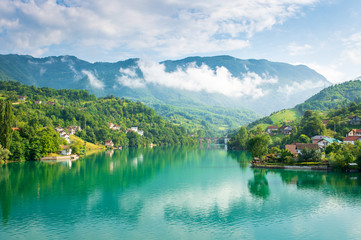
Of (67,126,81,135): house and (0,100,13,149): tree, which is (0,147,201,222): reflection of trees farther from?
(67,126,81,135): house

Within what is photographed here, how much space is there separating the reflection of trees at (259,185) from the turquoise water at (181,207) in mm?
136

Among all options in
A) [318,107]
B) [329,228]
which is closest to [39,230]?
[329,228]

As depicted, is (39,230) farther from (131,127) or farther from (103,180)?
(131,127)

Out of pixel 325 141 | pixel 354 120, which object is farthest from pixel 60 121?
pixel 354 120

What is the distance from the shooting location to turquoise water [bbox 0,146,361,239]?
25609 millimetres

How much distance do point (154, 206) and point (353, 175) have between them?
36.4 metres

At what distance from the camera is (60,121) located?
12606 cm

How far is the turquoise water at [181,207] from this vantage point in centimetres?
2561

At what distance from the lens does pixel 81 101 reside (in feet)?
602

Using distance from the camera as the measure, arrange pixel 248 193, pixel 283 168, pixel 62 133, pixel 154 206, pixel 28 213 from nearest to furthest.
Result: pixel 28 213
pixel 154 206
pixel 248 193
pixel 283 168
pixel 62 133

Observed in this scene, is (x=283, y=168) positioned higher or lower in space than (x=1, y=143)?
lower

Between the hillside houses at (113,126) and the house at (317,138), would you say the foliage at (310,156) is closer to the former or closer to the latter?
the house at (317,138)

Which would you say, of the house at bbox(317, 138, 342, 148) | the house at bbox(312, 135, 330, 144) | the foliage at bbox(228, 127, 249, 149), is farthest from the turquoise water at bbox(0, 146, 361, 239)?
the foliage at bbox(228, 127, 249, 149)

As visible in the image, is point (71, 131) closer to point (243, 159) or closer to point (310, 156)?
point (243, 159)
